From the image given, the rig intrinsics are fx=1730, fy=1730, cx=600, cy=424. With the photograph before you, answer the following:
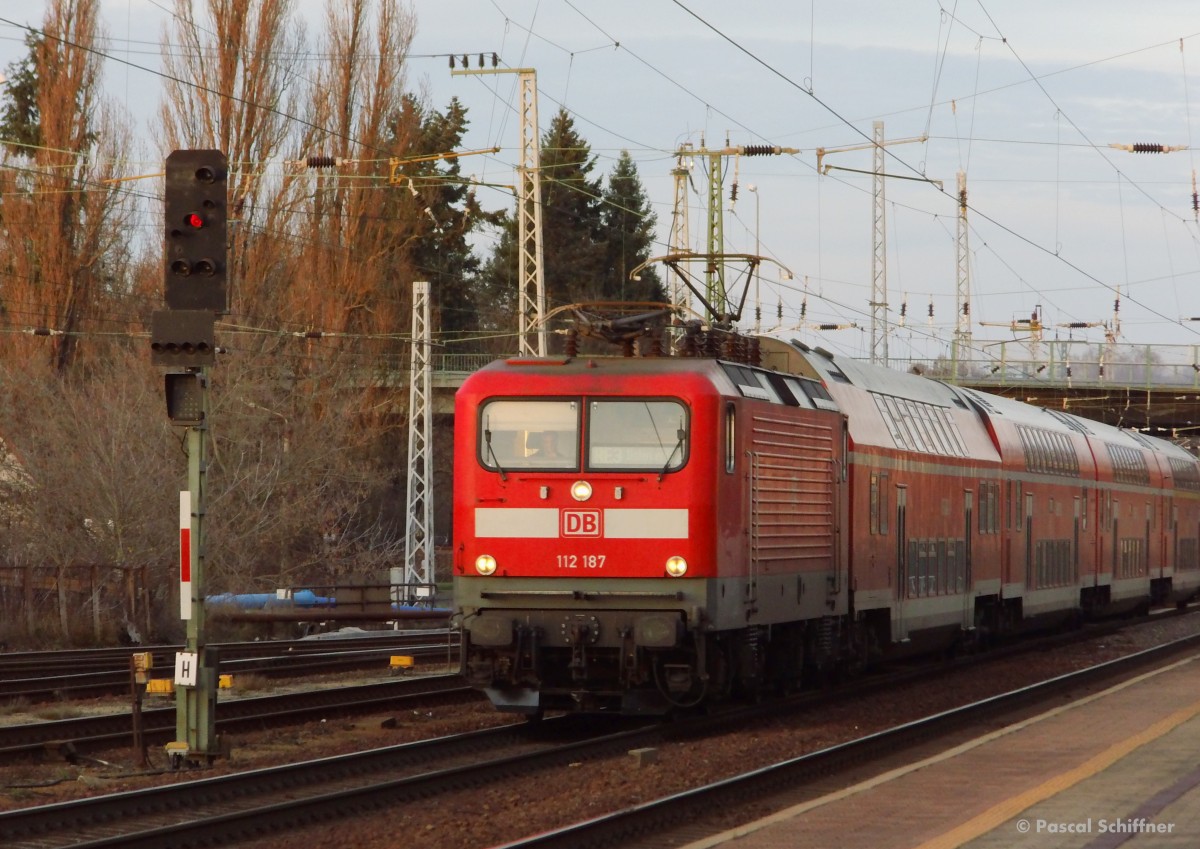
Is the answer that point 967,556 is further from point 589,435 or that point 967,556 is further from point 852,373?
point 589,435

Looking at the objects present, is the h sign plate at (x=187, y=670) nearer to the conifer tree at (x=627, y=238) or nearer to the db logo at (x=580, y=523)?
the db logo at (x=580, y=523)

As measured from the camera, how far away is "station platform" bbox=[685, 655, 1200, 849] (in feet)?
30.2

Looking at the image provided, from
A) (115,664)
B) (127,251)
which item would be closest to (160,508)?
(115,664)

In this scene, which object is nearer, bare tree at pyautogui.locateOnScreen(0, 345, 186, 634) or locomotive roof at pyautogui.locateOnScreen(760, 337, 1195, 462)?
locomotive roof at pyautogui.locateOnScreen(760, 337, 1195, 462)

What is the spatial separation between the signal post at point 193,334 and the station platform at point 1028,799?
472cm

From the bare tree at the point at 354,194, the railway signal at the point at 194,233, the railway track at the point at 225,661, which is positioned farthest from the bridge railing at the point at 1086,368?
the railway signal at the point at 194,233

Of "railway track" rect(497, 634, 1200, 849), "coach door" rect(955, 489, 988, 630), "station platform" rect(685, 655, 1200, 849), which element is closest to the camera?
"station platform" rect(685, 655, 1200, 849)

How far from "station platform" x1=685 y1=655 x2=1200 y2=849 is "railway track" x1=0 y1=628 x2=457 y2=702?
23.8 feet

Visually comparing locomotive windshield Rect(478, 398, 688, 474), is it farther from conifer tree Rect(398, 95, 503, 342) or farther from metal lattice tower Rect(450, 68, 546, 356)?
conifer tree Rect(398, 95, 503, 342)

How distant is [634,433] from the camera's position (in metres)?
14.3

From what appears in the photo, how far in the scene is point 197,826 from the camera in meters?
9.66

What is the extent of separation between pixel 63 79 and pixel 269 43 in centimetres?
535

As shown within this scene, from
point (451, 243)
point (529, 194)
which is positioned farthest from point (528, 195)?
point (451, 243)

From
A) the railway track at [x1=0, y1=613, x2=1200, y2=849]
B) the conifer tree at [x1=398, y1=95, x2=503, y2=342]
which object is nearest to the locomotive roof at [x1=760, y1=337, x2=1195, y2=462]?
the railway track at [x1=0, y1=613, x2=1200, y2=849]
